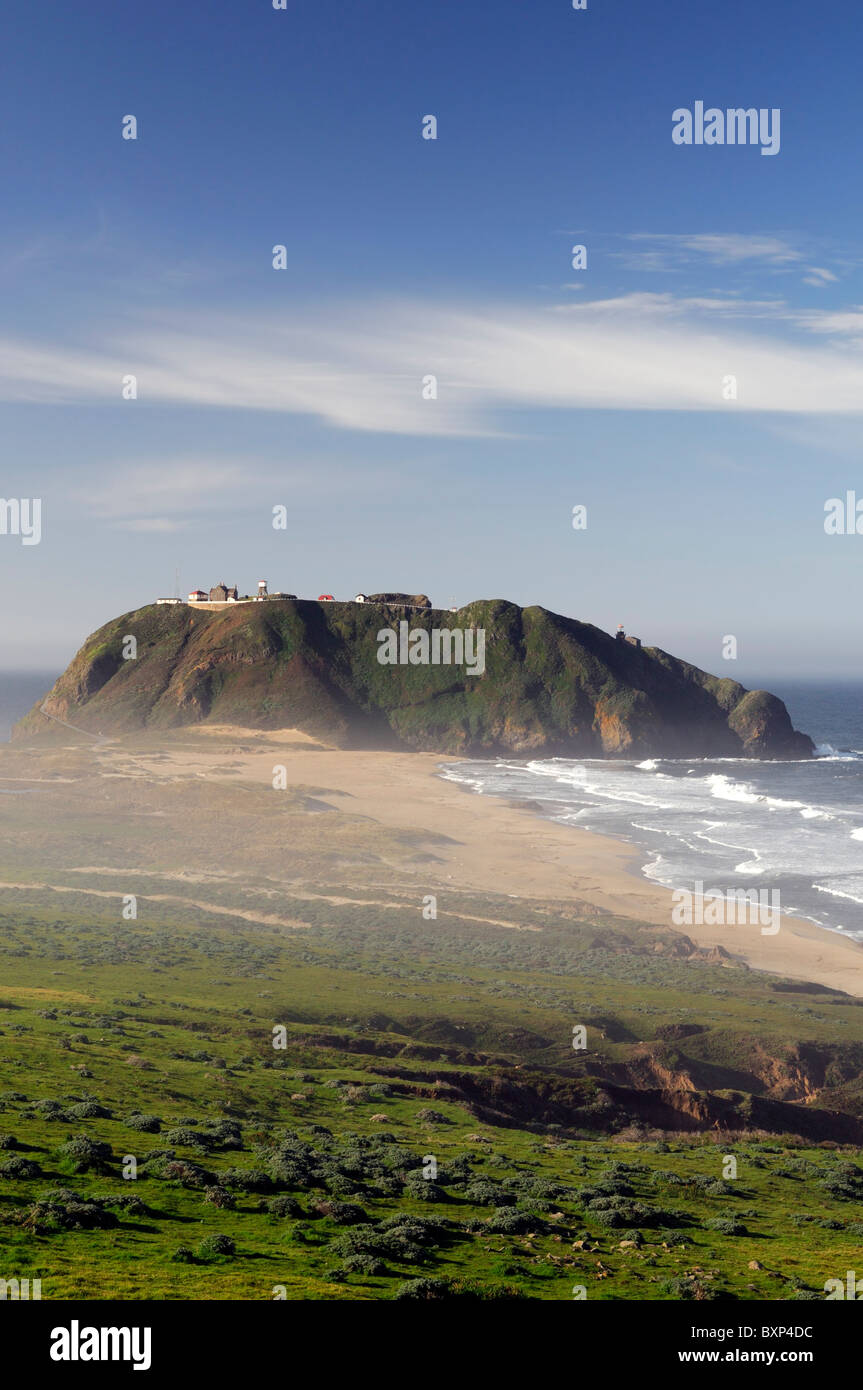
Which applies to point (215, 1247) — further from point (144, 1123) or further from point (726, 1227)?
point (726, 1227)

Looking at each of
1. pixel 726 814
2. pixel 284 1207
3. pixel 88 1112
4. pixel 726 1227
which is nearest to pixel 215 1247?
pixel 284 1207

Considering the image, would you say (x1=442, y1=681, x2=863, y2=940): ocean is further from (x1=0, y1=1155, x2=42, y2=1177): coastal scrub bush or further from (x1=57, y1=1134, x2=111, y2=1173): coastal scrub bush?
(x1=0, y1=1155, x2=42, y2=1177): coastal scrub bush

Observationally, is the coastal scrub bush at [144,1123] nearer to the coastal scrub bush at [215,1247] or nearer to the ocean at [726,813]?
the coastal scrub bush at [215,1247]

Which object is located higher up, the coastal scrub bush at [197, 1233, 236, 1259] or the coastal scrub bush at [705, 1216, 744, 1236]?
the coastal scrub bush at [197, 1233, 236, 1259]

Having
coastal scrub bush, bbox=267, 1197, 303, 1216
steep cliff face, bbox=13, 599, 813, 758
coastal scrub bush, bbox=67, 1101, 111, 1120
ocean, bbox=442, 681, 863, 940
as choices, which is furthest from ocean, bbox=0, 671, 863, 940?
coastal scrub bush, bbox=67, 1101, 111, 1120
